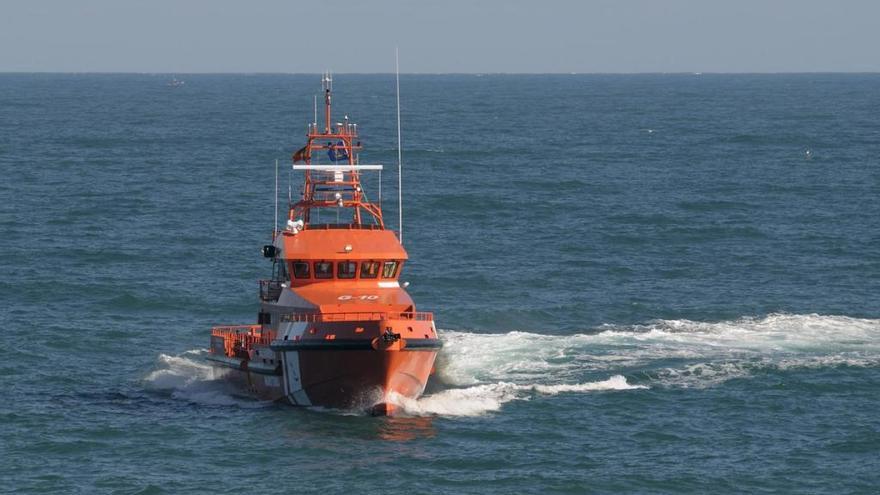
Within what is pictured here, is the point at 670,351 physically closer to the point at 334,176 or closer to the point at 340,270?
the point at 340,270

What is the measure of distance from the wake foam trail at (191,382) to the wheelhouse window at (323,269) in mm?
4928

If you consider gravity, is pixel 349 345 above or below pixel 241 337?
above

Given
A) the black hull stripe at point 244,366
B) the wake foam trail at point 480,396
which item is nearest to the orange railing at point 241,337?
the black hull stripe at point 244,366

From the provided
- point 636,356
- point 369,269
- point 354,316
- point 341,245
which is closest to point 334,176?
point 341,245

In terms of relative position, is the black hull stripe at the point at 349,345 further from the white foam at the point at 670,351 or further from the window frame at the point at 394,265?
the white foam at the point at 670,351

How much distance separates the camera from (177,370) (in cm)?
6212

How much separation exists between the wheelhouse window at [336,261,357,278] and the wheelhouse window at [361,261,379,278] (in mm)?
278

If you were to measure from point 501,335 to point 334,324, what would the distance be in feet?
54.7

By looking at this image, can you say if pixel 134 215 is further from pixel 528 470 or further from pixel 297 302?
pixel 528 470

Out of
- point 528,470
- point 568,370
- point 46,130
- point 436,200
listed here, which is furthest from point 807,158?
point 528,470

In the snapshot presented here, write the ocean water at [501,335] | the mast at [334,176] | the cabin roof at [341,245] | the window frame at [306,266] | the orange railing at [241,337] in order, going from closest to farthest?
the ocean water at [501,335]
the cabin roof at [341,245]
the window frame at [306,266]
the orange railing at [241,337]
the mast at [334,176]

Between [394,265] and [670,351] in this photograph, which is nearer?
[394,265]

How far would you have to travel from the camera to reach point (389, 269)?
5850 centimetres

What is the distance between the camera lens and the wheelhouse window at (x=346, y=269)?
58.1m
